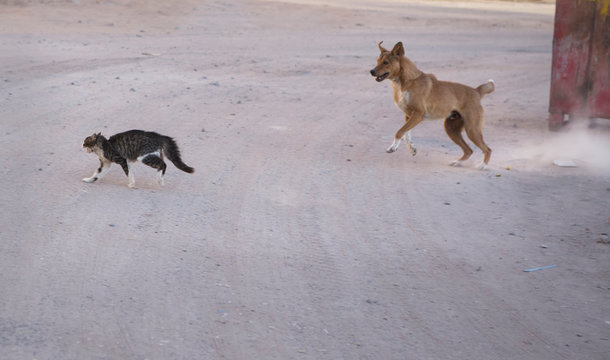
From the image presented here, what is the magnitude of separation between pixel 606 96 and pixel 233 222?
24.5 feet

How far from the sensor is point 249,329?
5.16 m

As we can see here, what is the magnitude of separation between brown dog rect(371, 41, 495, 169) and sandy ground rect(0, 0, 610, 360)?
48 cm

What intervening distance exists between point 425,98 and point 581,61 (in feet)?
11.8

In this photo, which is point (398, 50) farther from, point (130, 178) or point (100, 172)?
point (100, 172)

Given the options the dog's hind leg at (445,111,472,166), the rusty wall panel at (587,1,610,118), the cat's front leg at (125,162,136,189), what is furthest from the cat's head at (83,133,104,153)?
the rusty wall panel at (587,1,610,118)

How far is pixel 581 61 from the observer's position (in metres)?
12.3

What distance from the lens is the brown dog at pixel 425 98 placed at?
10258mm

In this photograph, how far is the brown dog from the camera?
1026 cm

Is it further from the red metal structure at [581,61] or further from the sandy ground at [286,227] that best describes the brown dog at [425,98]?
the red metal structure at [581,61]

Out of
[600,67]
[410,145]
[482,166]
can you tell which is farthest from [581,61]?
[410,145]

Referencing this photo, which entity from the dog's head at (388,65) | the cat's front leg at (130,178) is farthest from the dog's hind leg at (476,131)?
the cat's front leg at (130,178)

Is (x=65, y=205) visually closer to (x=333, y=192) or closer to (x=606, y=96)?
(x=333, y=192)

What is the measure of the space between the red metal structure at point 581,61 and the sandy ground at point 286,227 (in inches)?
19.3

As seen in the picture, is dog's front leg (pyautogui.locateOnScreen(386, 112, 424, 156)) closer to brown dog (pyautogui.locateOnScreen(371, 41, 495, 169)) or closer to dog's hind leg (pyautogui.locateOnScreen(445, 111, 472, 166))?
brown dog (pyautogui.locateOnScreen(371, 41, 495, 169))
